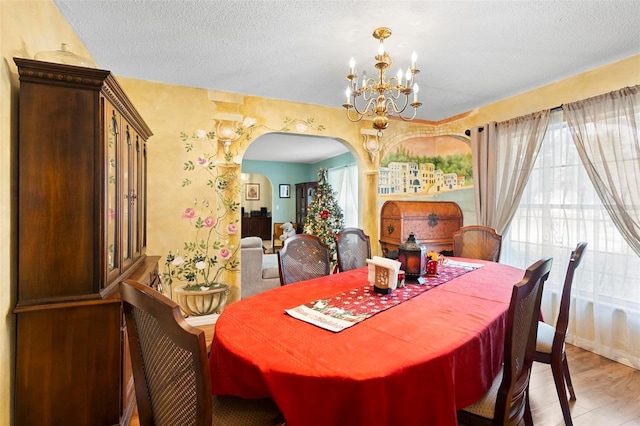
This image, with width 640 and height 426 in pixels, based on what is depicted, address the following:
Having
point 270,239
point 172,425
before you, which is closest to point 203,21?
point 172,425

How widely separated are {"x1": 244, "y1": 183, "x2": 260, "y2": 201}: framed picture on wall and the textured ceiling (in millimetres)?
6637

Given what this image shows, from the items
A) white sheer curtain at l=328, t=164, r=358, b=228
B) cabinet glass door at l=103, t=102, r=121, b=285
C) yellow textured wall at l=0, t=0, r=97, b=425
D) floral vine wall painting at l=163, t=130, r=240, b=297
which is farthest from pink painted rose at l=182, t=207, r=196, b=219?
white sheer curtain at l=328, t=164, r=358, b=228

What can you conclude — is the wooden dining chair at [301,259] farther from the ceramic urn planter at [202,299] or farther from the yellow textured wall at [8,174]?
the yellow textured wall at [8,174]

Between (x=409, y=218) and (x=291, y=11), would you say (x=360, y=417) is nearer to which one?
(x=291, y=11)

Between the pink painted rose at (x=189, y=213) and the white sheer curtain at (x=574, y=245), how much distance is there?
3.41m

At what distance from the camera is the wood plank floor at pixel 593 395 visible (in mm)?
1917

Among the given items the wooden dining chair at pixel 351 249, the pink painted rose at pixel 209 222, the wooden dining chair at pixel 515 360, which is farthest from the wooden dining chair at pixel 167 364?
the pink painted rose at pixel 209 222

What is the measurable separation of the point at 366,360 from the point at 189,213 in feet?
8.83

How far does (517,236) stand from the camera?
350cm

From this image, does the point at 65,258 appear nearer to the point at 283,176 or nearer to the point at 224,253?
the point at 224,253

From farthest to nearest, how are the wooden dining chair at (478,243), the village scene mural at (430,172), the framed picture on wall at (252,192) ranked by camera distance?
the framed picture on wall at (252,192)
the village scene mural at (430,172)
the wooden dining chair at (478,243)

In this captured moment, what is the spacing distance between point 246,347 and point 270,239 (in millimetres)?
8156

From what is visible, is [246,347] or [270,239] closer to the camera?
[246,347]

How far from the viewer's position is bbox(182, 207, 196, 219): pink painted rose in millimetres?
3273
